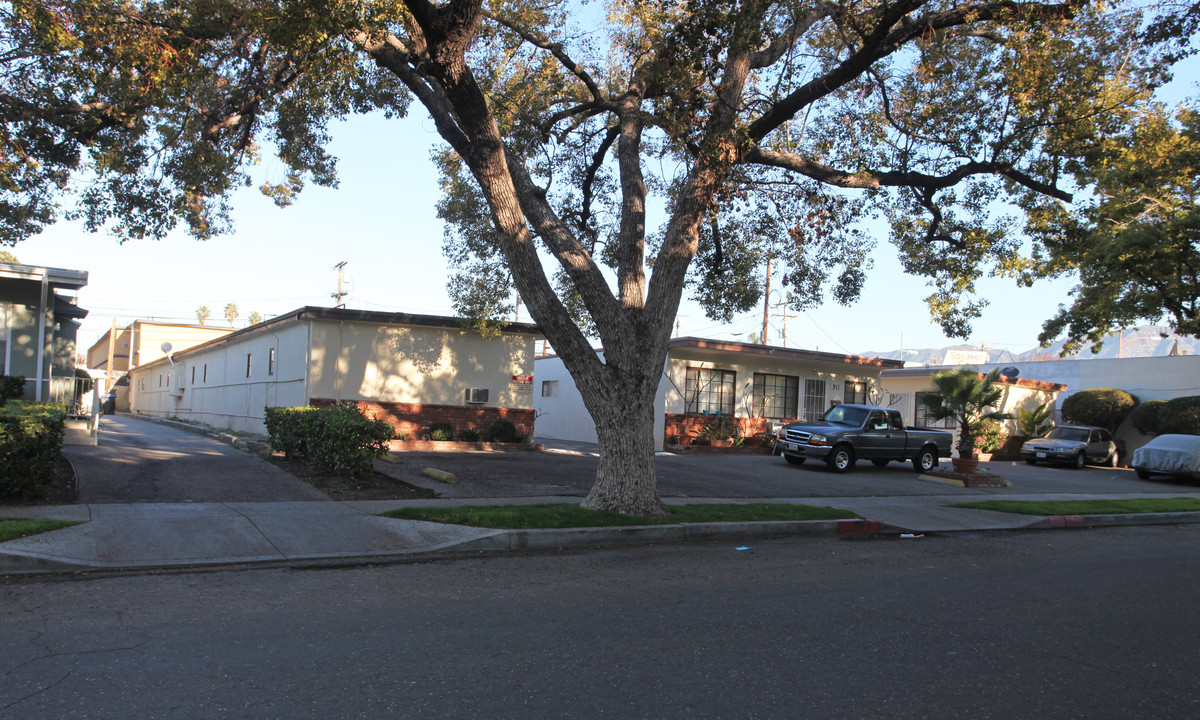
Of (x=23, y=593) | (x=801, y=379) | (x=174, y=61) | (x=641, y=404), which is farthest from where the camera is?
(x=801, y=379)

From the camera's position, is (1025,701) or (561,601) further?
(561,601)

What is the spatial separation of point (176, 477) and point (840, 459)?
49.5 ft

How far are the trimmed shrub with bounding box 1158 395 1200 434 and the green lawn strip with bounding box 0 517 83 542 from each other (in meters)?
31.7

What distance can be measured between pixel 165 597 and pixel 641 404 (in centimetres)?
597

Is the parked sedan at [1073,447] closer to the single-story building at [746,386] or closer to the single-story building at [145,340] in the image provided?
the single-story building at [746,386]

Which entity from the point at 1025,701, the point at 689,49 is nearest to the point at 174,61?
the point at 689,49

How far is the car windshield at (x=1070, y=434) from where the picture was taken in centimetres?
2800

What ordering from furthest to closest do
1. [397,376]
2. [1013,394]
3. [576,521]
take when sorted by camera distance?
[1013,394], [397,376], [576,521]

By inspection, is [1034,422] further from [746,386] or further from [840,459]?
[840,459]

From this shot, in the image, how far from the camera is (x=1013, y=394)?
104 ft

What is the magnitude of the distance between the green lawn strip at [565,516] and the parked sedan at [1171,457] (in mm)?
16726

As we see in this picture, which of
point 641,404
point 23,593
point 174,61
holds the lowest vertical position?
point 23,593

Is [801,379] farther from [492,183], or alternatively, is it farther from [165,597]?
[165,597]

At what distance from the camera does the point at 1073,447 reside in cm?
2733
